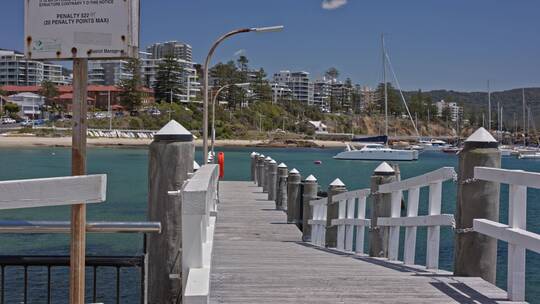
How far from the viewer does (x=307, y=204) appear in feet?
55.6

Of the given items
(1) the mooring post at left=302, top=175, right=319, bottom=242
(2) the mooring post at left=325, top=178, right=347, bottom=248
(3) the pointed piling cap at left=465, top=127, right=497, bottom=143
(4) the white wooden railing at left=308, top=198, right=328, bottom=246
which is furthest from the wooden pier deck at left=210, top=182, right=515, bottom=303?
(1) the mooring post at left=302, top=175, right=319, bottom=242

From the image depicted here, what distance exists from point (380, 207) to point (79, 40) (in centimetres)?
696

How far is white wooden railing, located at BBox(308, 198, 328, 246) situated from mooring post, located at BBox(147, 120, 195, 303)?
9530 mm

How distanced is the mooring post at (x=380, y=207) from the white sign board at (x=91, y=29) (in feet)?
22.1

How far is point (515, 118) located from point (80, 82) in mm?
196045

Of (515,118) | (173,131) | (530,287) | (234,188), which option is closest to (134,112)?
(515,118)

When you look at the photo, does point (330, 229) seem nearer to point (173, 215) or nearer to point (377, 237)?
point (377, 237)

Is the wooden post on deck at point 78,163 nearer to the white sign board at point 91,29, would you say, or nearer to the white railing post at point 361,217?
the white sign board at point 91,29

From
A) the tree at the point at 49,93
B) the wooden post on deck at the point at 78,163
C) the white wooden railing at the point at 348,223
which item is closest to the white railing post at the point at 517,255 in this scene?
the wooden post on deck at the point at 78,163

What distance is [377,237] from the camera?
10.5 m

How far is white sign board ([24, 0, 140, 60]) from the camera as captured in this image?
407 centimetres

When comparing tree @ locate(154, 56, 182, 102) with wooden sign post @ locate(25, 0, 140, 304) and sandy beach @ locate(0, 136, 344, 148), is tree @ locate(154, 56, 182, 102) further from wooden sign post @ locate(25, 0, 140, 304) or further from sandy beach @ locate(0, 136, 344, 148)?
wooden sign post @ locate(25, 0, 140, 304)

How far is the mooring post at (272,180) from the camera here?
24062 millimetres

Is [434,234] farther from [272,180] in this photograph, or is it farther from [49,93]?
[49,93]
